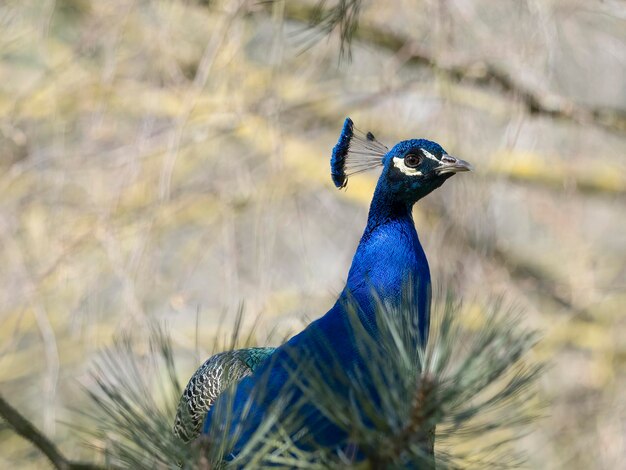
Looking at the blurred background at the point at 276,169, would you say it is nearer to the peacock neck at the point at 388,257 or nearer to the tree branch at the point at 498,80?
the tree branch at the point at 498,80

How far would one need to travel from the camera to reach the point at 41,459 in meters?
3.77

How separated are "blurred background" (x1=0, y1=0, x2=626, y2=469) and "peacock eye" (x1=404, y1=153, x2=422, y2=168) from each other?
59 cm

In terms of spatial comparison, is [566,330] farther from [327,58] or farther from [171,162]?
[171,162]

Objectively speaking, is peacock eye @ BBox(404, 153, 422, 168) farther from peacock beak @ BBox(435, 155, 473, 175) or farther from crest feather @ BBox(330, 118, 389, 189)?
crest feather @ BBox(330, 118, 389, 189)

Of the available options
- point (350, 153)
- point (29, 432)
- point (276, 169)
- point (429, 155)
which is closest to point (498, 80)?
point (276, 169)

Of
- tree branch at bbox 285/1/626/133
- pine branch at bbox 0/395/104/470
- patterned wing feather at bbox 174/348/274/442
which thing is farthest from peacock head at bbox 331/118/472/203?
tree branch at bbox 285/1/626/133

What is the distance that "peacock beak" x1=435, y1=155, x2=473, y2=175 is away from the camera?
81.7 inches

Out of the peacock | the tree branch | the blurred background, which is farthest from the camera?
the tree branch

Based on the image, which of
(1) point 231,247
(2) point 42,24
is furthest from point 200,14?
(1) point 231,247

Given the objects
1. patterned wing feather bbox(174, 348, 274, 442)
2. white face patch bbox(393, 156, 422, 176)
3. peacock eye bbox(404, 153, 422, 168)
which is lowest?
patterned wing feather bbox(174, 348, 274, 442)

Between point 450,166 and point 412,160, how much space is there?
79mm

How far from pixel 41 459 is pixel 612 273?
2.16 meters

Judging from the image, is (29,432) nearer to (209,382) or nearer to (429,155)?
(209,382)

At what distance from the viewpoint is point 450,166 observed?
82.3 inches
